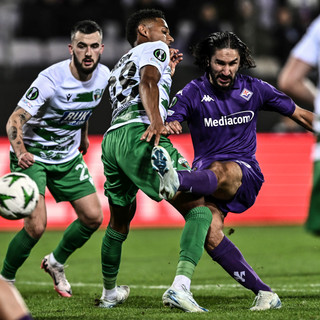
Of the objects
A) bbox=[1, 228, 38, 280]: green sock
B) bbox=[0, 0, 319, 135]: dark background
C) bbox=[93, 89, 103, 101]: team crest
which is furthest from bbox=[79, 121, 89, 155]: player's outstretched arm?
bbox=[0, 0, 319, 135]: dark background

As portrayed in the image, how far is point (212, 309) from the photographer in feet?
19.0

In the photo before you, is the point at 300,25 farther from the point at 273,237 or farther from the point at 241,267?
the point at 241,267

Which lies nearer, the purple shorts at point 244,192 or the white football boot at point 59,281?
the purple shorts at point 244,192

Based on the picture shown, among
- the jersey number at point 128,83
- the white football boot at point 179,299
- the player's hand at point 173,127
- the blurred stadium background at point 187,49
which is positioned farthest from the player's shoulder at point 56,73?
the blurred stadium background at point 187,49

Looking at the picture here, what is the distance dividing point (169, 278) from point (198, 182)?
3.13 metres

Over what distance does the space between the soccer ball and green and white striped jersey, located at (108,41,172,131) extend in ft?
3.64

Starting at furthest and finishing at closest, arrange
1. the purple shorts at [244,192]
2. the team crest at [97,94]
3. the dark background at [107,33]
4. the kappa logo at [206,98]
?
1. the dark background at [107,33]
2. the team crest at [97,94]
3. the kappa logo at [206,98]
4. the purple shorts at [244,192]

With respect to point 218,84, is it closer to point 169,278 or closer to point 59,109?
point 59,109

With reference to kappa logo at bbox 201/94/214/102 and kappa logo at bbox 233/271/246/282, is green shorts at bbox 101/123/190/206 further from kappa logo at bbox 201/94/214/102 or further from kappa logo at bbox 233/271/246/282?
kappa logo at bbox 233/271/246/282

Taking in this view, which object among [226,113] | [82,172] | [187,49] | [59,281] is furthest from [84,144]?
[187,49]

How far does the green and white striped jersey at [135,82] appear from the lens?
5.73 m

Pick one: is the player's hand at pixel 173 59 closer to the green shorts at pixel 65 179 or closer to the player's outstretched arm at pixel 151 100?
the player's outstretched arm at pixel 151 100

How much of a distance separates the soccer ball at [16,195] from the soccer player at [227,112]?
4.68 feet

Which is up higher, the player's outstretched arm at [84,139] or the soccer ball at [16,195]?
the soccer ball at [16,195]
